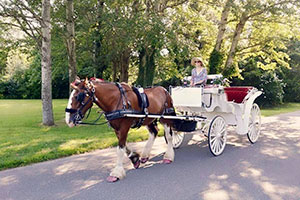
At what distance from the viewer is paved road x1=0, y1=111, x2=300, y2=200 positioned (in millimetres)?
Result: 3887

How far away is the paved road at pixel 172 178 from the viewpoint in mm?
3887

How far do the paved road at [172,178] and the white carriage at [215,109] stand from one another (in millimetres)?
456

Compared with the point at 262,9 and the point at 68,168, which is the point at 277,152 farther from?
the point at 262,9

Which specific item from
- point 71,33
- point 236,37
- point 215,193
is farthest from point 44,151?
point 236,37

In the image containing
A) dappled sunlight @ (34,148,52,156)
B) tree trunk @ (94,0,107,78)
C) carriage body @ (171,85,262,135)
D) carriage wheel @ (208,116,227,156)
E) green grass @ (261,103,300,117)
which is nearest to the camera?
carriage wheel @ (208,116,227,156)

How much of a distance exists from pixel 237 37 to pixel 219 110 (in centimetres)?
1035

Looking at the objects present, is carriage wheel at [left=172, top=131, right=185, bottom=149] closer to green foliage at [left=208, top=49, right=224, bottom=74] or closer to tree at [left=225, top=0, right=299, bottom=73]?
tree at [left=225, top=0, right=299, bottom=73]

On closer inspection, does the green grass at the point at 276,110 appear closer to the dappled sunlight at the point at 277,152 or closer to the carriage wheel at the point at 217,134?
the dappled sunlight at the point at 277,152

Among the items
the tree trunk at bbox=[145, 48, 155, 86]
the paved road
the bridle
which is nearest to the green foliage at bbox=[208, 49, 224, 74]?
the tree trunk at bbox=[145, 48, 155, 86]

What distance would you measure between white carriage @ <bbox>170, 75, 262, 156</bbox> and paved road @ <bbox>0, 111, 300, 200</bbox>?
0.46 meters

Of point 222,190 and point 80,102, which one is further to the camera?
point 80,102

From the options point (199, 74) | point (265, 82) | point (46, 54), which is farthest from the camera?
point (265, 82)

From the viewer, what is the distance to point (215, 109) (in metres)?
6.71

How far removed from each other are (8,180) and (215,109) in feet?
15.8
